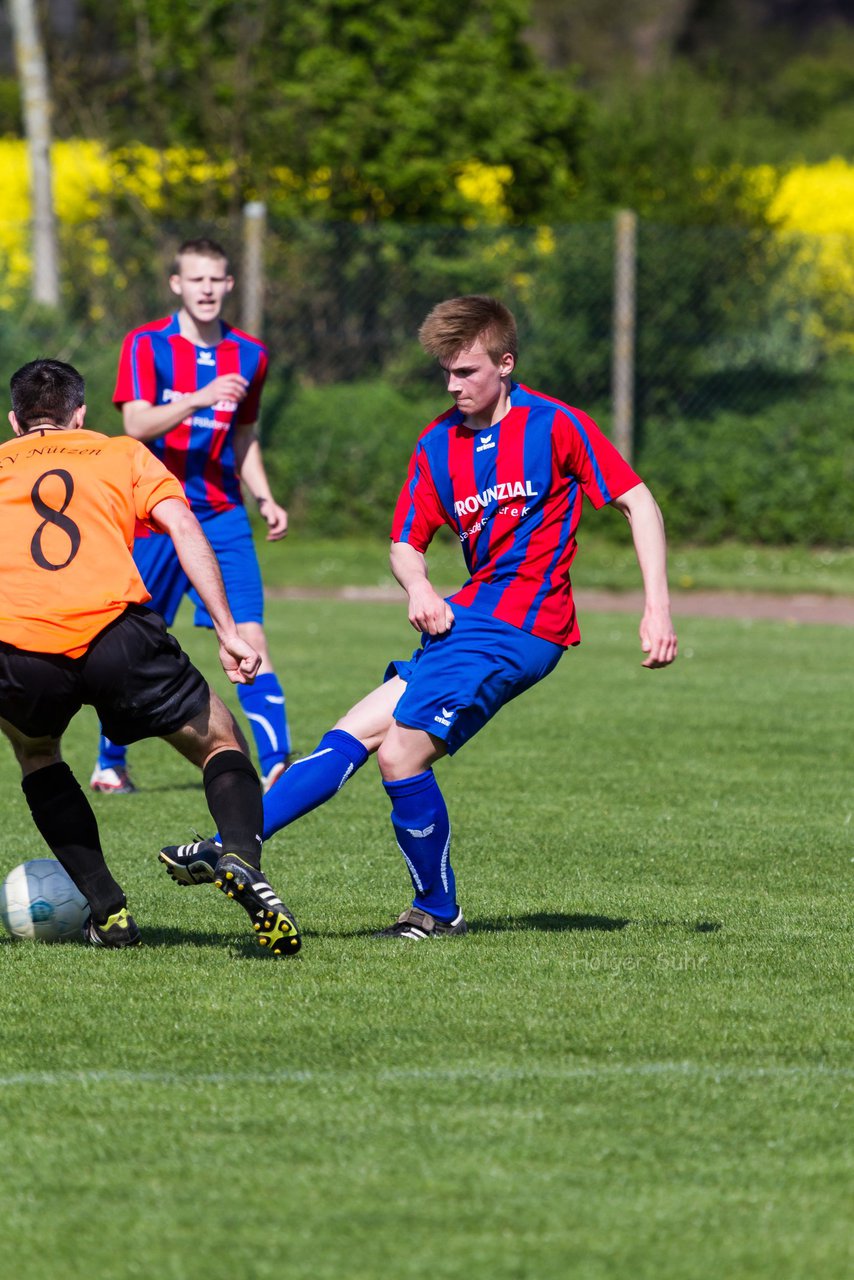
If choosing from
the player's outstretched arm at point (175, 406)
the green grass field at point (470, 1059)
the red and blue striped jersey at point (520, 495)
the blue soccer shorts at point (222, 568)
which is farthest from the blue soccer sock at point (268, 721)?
the red and blue striped jersey at point (520, 495)

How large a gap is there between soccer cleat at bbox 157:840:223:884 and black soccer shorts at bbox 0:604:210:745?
1.08 feet

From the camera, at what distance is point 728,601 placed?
1630cm

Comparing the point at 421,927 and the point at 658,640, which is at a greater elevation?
the point at 658,640

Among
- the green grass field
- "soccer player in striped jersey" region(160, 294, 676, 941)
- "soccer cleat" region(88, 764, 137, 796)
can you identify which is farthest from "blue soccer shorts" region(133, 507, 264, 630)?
"soccer player in striped jersey" region(160, 294, 676, 941)

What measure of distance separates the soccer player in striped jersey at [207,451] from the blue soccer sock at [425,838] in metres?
2.78

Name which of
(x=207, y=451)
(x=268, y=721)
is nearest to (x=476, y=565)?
(x=268, y=721)

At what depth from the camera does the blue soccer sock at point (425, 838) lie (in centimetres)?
569

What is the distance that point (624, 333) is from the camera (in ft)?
58.3

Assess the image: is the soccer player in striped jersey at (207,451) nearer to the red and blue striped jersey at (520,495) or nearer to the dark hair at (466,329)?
the red and blue striped jersey at (520,495)

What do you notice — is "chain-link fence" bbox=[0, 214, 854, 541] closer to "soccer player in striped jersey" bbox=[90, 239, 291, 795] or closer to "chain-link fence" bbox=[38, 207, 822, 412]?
"chain-link fence" bbox=[38, 207, 822, 412]

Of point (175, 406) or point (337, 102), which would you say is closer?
point (175, 406)

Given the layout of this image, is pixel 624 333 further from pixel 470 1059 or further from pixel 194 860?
pixel 470 1059

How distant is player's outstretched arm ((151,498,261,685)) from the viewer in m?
5.36

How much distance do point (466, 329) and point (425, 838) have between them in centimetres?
144
